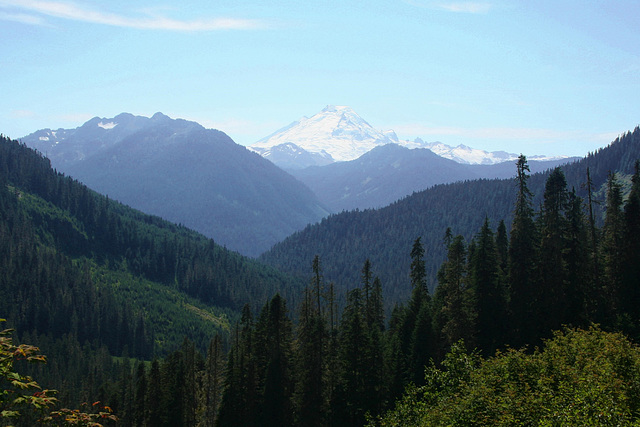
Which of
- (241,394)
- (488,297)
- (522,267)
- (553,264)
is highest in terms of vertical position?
(553,264)

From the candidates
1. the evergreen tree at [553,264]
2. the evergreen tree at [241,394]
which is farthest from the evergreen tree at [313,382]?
the evergreen tree at [553,264]

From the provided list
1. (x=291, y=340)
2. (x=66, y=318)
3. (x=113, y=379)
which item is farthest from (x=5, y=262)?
(x=291, y=340)

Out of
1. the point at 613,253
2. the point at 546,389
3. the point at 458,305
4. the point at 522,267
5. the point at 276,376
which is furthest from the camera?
the point at 276,376

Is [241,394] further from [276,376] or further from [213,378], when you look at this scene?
[213,378]

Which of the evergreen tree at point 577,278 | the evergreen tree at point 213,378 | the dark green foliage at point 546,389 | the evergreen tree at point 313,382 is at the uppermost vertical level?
the evergreen tree at point 577,278

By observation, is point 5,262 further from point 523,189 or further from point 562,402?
point 562,402

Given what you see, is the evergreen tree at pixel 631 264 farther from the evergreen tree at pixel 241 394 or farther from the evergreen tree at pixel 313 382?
the evergreen tree at pixel 241 394

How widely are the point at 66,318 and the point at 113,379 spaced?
4953 cm

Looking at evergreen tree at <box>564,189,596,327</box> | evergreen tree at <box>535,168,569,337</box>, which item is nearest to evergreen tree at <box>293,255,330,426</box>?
evergreen tree at <box>535,168,569,337</box>

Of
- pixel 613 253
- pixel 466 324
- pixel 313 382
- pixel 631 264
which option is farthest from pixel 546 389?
pixel 613 253

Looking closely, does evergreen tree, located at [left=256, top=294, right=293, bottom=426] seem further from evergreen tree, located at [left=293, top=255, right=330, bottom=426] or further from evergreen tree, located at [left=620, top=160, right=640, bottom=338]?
evergreen tree, located at [left=620, top=160, right=640, bottom=338]

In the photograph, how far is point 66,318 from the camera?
182 m

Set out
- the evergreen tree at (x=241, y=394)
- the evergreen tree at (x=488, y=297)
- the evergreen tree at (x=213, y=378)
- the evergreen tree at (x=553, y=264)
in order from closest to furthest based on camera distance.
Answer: the evergreen tree at (x=553, y=264) → the evergreen tree at (x=488, y=297) → the evergreen tree at (x=241, y=394) → the evergreen tree at (x=213, y=378)

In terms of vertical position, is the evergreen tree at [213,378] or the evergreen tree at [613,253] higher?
the evergreen tree at [613,253]
